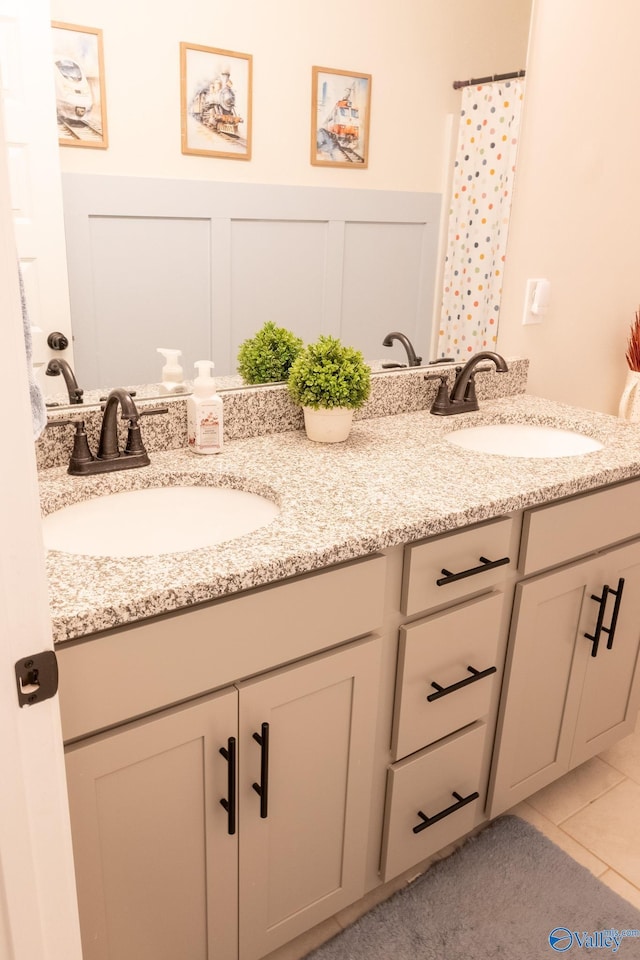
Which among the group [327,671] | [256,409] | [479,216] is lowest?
[327,671]

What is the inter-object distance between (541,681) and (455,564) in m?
0.48

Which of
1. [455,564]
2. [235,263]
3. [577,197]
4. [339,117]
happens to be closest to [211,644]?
[455,564]

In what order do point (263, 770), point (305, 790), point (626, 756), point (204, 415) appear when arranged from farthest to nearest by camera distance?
point (626, 756)
point (204, 415)
point (305, 790)
point (263, 770)

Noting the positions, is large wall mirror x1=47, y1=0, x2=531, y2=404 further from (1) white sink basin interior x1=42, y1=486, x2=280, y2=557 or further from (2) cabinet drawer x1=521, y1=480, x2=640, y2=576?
(2) cabinet drawer x1=521, y1=480, x2=640, y2=576

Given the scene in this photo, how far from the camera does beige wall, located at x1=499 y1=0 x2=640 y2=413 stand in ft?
6.46

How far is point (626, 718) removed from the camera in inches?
77.7

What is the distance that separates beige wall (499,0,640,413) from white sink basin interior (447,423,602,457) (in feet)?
1.03

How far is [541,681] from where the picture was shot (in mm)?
1663

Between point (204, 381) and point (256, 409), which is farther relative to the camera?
point (256, 409)

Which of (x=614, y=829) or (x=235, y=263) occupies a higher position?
(x=235, y=263)

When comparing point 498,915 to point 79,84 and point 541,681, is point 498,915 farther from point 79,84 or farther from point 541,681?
point 79,84

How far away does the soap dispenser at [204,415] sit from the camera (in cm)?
151

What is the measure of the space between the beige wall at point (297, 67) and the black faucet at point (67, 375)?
35cm

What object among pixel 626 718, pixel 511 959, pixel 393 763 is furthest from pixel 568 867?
pixel 393 763
